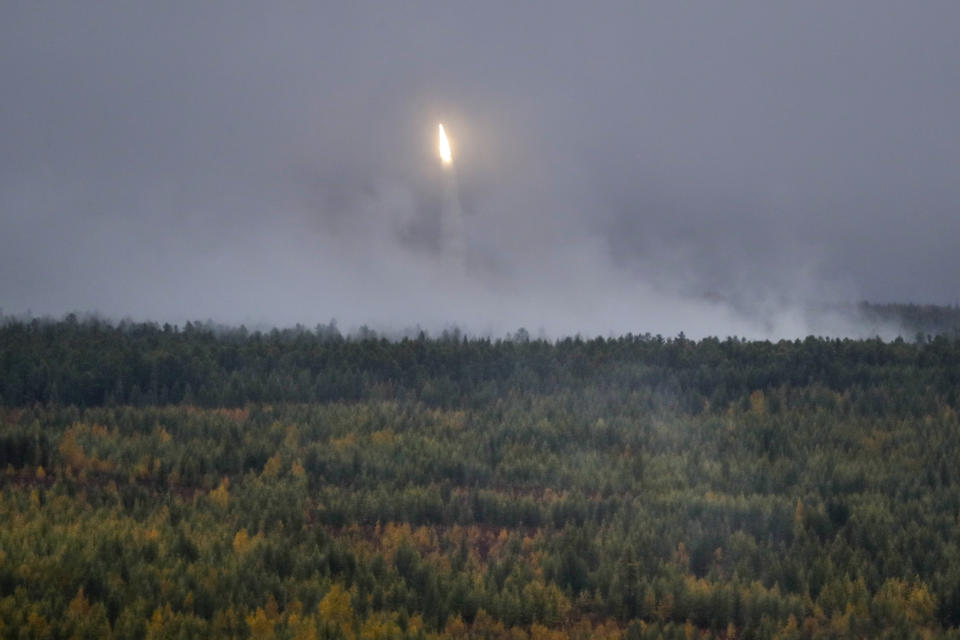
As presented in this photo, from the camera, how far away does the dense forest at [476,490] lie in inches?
630

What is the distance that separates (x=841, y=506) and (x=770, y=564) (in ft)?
13.7

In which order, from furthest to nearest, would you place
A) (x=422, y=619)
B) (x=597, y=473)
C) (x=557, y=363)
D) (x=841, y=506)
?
(x=557, y=363), (x=597, y=473), (x=841, y=506), (x=422, y=619)

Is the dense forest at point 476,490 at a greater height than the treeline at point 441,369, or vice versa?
the treeline at point 441,369

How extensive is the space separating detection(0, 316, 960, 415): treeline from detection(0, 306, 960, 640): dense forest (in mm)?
157

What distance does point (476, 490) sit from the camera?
24078mm

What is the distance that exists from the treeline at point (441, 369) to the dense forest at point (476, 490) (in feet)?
0.51

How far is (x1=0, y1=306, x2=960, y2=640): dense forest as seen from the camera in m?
16.0

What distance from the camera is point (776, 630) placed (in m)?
15.8

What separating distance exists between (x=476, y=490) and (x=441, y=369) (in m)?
18.4

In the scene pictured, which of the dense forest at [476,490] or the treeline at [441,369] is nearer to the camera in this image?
the dense forest at [476,490]

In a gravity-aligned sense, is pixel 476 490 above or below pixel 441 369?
below

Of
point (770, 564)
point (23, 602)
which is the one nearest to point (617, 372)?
point (770, 564)

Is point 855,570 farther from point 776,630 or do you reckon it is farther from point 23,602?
point 23,602

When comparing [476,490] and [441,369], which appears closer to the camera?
[476,490]
